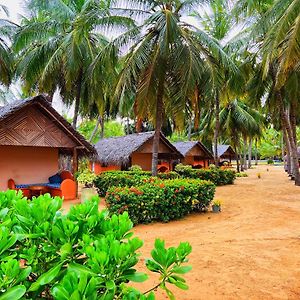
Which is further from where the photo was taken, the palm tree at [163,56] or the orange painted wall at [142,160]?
the orange painted wall at [142,160]

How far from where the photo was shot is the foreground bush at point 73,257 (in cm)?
137

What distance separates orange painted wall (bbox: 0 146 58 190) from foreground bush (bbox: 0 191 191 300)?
11.0 metres

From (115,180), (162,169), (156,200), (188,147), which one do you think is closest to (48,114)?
(115,180)

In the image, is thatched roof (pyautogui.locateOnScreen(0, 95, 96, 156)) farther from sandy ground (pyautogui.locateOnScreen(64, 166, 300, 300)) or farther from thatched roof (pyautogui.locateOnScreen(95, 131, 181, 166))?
sandy ground (pyautogui.locateOnScreen(64, 166, 300, 300))

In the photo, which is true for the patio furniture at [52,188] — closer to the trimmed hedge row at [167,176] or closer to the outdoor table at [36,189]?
the outdoor table at [36,189]

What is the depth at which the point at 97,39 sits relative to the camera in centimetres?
1638

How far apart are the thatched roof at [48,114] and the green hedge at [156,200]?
15.2ft

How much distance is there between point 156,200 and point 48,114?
239 inches

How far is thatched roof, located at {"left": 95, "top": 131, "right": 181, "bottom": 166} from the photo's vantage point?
1909 cm


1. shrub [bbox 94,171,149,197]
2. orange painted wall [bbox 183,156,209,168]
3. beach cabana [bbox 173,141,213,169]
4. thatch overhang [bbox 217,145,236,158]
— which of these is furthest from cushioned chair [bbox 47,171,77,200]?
thatch overhang [bbox 217,145,236,158]

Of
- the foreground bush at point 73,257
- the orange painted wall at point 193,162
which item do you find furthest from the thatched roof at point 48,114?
the orange painted wall at point 193,162

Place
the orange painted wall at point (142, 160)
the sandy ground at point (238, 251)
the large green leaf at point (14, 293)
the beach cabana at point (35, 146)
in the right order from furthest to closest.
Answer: the orange painted wall at point (142, 160)
the beach cabana at point (35, 146)
the sandy ground at point (238, 251)
the large green leaf at point (14, 293)

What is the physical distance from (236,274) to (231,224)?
3.53 m

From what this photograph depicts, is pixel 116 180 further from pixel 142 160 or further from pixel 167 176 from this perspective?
pixel 142 160
